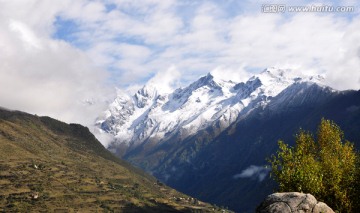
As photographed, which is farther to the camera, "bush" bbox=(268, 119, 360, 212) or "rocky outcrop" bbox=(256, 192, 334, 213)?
"bush" bbox=(268, 119, 360, 212)

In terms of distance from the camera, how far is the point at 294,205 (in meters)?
58.3

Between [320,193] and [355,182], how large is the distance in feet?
23.3

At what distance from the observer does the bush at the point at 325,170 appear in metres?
73.7

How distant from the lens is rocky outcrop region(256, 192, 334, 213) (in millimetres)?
58031

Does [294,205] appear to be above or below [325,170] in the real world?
below

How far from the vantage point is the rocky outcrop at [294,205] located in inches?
2285

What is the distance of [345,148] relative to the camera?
268 ft

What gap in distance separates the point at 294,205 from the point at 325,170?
73.5ft

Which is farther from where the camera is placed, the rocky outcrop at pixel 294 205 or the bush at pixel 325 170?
the bush at pixel 325 170

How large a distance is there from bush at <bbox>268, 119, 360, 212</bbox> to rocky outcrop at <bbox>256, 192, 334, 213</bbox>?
9050 mm

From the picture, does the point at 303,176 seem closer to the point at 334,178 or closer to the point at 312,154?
the point at 334,178

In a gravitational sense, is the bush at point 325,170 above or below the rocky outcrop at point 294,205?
above

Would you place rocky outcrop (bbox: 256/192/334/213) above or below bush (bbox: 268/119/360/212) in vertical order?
below

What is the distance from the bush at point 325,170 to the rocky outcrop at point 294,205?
905 cm
